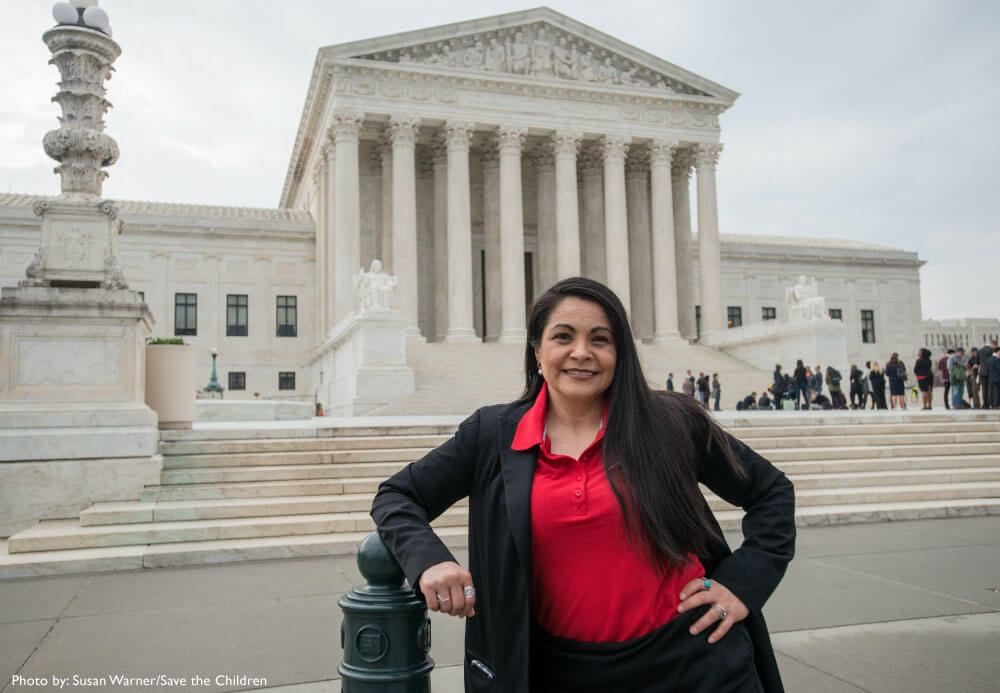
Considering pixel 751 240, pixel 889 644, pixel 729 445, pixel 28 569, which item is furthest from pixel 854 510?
pixel 751 240

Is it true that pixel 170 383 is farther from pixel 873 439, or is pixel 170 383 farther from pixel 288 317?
pixel 288 317

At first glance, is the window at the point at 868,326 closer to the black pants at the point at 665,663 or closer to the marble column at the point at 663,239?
the marble column at the point at 663,239

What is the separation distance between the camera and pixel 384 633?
2748 mm

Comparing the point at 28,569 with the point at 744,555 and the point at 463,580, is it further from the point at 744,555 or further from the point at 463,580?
the point at 744,555

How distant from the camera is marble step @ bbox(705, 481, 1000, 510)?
1120 centimetres

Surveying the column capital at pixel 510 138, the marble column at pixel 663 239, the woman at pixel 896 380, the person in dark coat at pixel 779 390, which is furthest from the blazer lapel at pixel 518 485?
the marble column at pixel 663 239

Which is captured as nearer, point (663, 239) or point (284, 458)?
point (284, 458)

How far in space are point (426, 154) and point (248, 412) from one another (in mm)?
25440

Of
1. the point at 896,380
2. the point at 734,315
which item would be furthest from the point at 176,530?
the point at 734,315

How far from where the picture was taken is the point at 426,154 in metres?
43.0

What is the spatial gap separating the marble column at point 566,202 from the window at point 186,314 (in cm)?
1995

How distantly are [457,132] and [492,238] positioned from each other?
239 inches

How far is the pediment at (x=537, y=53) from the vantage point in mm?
38188

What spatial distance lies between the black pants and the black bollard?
1.40 feet
